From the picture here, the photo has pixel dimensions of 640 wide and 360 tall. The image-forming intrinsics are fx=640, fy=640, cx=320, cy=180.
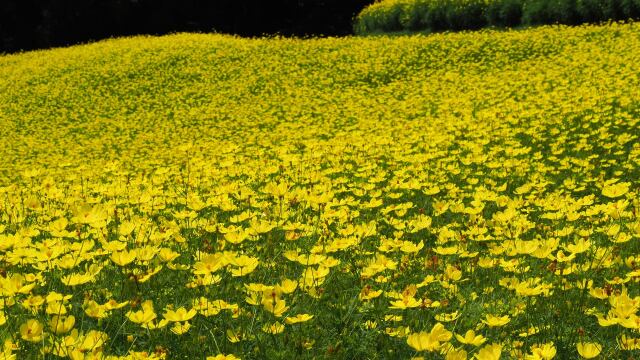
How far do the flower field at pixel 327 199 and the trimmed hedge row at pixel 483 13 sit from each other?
1.62 meters

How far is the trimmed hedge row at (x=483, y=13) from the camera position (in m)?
18.1

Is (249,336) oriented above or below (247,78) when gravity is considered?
above

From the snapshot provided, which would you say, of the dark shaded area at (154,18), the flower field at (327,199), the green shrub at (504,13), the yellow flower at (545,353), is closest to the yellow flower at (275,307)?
the flower field at (327,199)

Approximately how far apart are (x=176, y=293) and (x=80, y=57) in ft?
75.8

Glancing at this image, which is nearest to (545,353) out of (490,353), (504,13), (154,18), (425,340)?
(490,353)

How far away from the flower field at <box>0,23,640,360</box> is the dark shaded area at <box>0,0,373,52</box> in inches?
350

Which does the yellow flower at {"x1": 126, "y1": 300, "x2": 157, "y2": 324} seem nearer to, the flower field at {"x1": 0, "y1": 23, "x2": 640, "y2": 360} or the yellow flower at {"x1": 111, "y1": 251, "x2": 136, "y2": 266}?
the flower field at {"x1": 0, "y1": 23, "x2": 640, "y2": 360}

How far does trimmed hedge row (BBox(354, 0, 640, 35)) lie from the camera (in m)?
18.1

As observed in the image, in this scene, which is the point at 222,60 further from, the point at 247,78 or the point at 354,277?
the point at 354,277

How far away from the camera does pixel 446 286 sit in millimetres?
2830

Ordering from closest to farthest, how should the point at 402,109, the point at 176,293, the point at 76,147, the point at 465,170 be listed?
the point at 176,293 < the point at 465,170 < the point at 402,109 < the point at 76,147

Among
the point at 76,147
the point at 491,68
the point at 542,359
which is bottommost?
the point at 76,147

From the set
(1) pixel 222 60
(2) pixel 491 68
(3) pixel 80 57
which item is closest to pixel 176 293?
(2) pixel 491 68

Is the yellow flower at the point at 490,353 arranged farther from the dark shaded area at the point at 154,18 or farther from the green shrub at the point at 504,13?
the dark shaded area at the point at 154,18
